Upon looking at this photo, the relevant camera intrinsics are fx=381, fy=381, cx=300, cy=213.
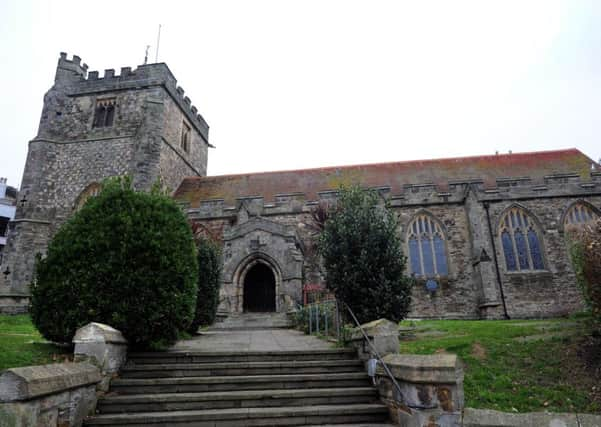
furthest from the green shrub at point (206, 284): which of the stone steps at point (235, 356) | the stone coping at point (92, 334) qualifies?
the stone coping at point (92, 334)

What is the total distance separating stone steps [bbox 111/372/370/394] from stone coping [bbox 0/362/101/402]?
890 mm

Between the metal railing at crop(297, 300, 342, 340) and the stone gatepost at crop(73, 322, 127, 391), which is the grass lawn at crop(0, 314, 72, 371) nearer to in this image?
the stone gatepost at crop(73, 322, 127, 391)

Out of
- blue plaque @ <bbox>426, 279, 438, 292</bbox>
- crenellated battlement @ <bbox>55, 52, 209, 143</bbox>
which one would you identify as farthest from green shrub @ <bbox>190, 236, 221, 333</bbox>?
crenellated battlement @ <bbox>55, 52, 209, 143</bbox>

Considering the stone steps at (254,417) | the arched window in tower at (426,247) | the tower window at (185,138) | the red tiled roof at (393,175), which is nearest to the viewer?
the stone steps at (254,417)

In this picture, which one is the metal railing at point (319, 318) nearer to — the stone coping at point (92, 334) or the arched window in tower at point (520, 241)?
the stone coping at point (92, 334)

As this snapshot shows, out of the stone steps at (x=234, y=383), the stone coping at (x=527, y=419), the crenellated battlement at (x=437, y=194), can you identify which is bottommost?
the stone coping at (x=527, y=419)

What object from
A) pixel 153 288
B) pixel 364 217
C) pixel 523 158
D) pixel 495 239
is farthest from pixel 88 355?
pixel 523 158

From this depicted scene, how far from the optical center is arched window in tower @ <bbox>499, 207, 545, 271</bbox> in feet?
63.4

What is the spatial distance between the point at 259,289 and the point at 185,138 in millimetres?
14547

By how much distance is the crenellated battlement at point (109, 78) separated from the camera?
25078mm

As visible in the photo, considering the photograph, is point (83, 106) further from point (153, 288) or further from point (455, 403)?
point (455, 403)

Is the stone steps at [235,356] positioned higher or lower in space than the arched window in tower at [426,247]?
lower

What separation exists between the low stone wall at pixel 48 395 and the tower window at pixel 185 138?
79.0 feet

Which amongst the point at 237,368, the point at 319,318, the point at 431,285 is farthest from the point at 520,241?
the point at 237,368
